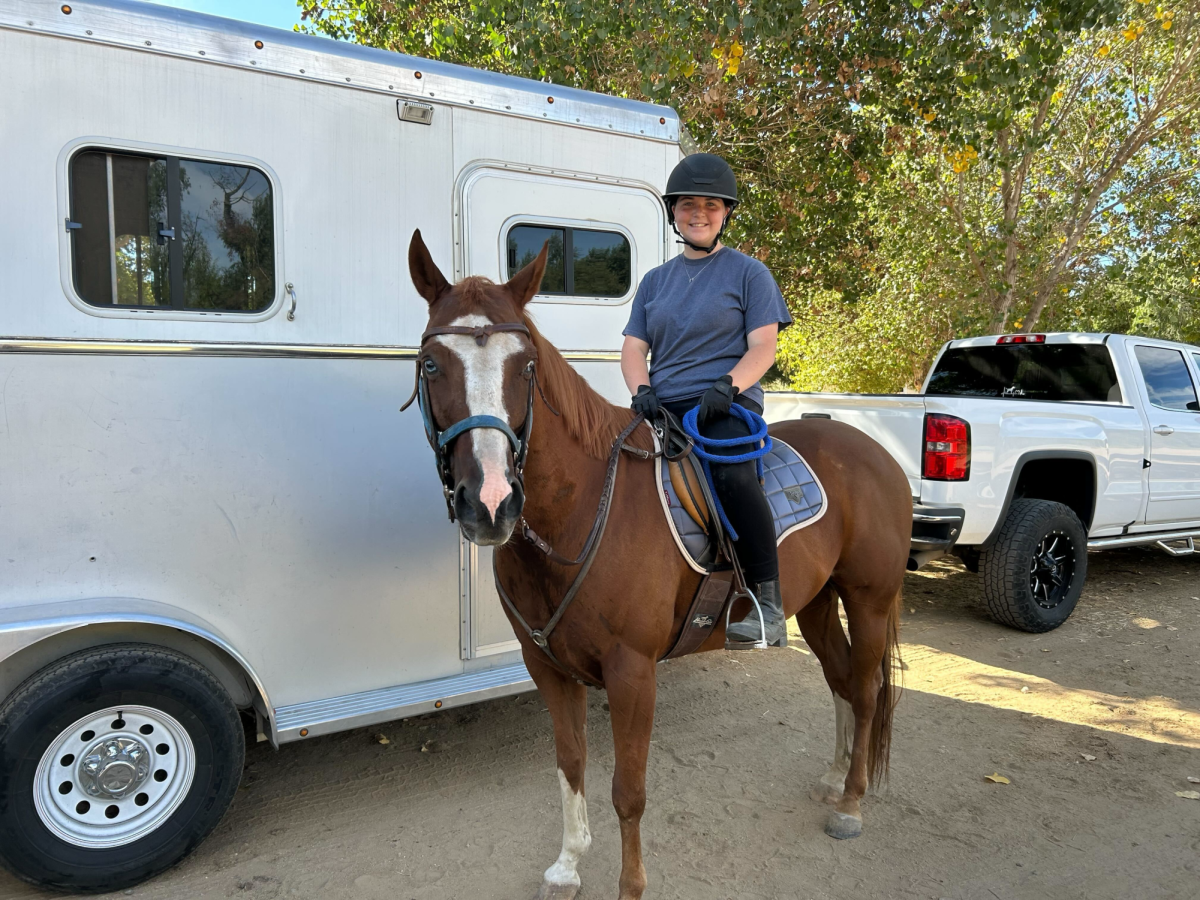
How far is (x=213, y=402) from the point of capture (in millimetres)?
2965

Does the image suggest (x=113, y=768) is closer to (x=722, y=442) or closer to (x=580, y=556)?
(x=580, y=556)

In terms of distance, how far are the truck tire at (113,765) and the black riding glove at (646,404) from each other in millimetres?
2000

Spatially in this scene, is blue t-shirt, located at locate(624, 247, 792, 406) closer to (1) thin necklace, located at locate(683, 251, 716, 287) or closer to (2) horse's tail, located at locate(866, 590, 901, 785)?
(1) thin necklace, located at locate(683, 251, 716, 287)

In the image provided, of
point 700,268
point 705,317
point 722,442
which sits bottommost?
point 722,442

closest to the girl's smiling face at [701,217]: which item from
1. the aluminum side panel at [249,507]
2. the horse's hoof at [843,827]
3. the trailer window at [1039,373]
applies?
the aluminum side panel at [249,507]

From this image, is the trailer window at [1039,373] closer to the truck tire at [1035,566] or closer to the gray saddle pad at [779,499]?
the truck tire at [1035,566]

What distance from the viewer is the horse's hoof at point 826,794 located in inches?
137

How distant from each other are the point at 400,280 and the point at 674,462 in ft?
5.05

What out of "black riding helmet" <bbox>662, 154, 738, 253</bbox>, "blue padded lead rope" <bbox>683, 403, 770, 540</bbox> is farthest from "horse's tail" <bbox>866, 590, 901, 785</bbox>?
"black riding helmet" <bbox>662, 154, 738, 253</bbox>

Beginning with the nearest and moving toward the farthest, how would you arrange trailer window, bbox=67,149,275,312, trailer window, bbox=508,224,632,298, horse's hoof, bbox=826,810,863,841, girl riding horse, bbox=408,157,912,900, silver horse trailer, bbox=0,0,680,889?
1. girl riding horse, bbox=408,157,912,900
2. silver horse trailer, bbox=0,0,680,889
3. trailer window, bbox=67,149,275,312
4. horse's hoof, bbox=826,810,863,841
5. trailer window, bbox=508,224,632,298

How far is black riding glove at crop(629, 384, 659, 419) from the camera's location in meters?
2.79

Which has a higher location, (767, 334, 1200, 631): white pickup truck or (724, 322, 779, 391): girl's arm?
(724, 322, 779, 391): girl's arm

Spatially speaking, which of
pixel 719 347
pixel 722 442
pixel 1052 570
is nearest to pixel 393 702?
pixel 722 442

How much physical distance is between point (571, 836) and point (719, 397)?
1770 mm
